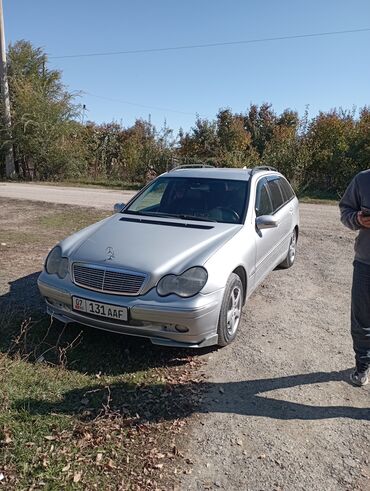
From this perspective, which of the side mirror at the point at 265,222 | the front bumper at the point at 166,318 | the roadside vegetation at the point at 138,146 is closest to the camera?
the front bumper at the point at 166,318

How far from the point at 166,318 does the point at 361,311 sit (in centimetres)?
150

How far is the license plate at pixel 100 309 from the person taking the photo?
11.6 ft

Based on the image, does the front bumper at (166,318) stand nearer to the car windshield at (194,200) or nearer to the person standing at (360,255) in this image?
the person standing at (360,255)

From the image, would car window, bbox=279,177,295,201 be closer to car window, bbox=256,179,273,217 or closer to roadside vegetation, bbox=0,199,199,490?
car window, bbox=256,179,273,217

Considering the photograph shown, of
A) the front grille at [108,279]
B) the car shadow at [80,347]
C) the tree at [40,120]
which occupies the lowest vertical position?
the car shadow at [80,347]

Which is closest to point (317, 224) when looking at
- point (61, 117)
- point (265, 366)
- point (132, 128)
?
point (265, 366)

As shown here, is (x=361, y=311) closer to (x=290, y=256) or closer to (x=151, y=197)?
(x=151, y=197)

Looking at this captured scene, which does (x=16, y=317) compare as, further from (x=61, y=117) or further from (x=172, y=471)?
(x=61, y=117)

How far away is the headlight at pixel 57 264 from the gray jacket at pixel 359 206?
246cm

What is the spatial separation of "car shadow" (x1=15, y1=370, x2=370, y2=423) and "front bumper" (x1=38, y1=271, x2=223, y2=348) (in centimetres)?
39

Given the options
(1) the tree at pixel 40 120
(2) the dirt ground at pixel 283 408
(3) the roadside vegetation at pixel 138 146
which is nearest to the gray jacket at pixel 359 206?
(2) the dirt ground at pixel 283 408

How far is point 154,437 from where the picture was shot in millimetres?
2752

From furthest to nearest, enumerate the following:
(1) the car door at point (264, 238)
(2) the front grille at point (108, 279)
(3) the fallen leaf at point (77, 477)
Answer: (1) the car door at point (264, 238)
(2) the front grille at point (108, 279)
(3) the fallen leaf at point (77, 477)

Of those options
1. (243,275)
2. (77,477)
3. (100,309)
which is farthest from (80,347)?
(243,275)
